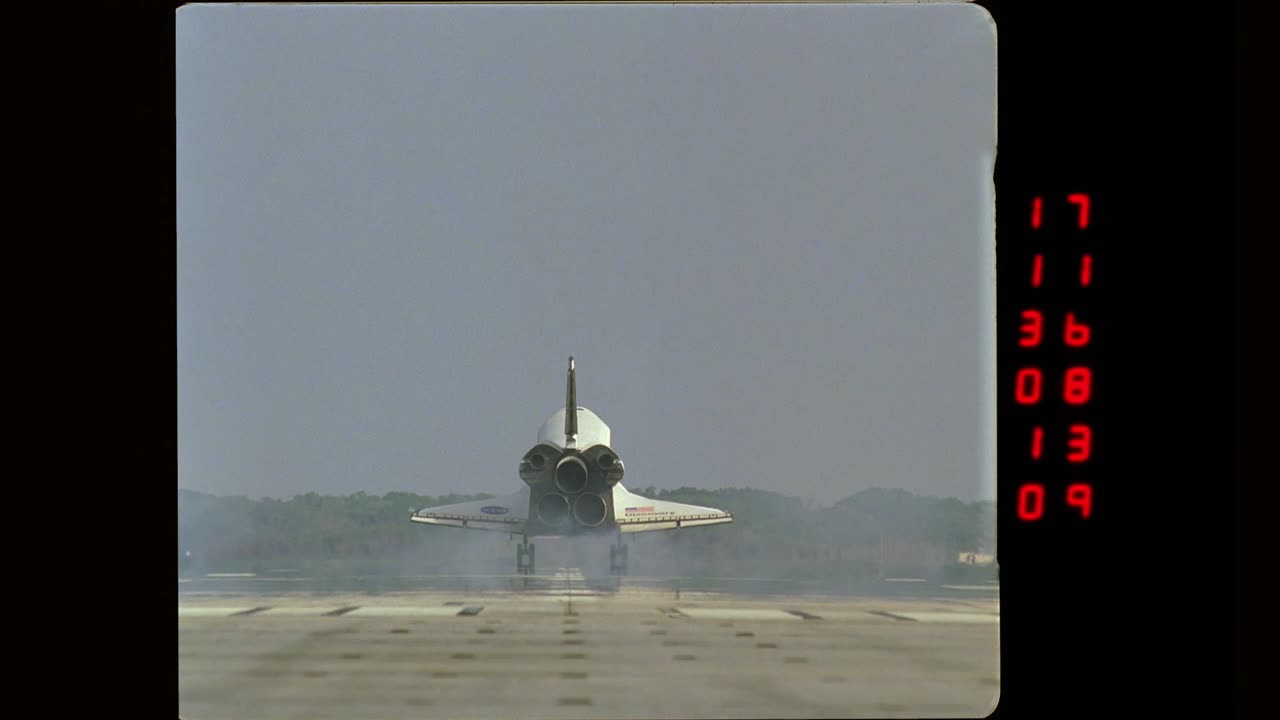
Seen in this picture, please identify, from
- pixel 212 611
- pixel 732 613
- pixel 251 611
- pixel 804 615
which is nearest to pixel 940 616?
pixel 804 615

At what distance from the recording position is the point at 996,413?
14203 mm

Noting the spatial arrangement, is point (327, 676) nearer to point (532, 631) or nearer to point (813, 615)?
point (532, 631)

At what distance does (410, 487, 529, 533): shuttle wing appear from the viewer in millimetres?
49812

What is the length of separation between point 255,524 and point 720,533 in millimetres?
21119

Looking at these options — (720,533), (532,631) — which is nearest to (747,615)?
(532,631)

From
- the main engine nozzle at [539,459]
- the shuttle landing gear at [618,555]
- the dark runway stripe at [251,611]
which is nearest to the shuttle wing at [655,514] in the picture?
the shuttle landing gear at [618,555]
